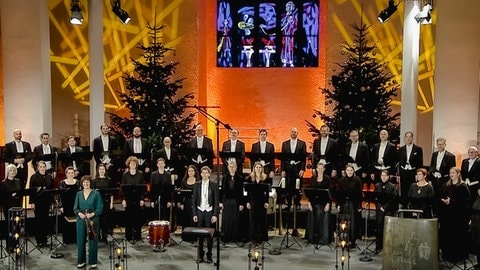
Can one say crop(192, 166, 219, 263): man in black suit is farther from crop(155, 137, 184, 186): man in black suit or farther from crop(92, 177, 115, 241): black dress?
crop(155, 137, 184, 186): man in black suit

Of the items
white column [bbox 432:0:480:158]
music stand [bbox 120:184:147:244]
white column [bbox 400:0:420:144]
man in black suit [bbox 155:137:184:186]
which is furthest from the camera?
white column [bbox 400:0:420:144]

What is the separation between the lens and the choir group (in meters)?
11.5

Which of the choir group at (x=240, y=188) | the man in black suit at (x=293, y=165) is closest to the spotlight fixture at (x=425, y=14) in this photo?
the choir group at (x=240, y=188)

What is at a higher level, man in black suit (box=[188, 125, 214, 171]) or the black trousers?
man in black suit (box=[188, 125, 214, 171])

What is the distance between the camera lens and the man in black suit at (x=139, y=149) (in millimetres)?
13781

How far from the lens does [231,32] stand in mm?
19172

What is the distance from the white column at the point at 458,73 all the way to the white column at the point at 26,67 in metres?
8.57

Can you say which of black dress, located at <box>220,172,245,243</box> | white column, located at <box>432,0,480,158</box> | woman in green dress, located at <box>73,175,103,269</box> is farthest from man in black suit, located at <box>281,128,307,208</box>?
woman in green dress, located at <box>73,175,103,269</box>

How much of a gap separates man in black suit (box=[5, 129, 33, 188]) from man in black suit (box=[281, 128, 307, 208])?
5.12 metres

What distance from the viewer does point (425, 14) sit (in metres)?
13.5

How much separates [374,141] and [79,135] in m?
7.69

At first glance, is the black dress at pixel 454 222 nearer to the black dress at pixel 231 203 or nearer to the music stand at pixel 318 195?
the music stand at pixel 318 195

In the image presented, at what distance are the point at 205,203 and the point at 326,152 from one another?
127 inches

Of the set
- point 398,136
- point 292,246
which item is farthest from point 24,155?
point 398,136
